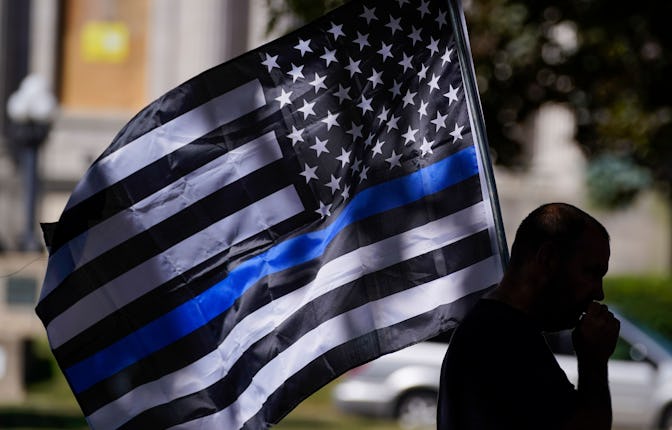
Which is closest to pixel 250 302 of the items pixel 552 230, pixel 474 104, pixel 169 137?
pixel 169 137

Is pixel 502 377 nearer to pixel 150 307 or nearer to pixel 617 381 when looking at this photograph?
pixel 150 307

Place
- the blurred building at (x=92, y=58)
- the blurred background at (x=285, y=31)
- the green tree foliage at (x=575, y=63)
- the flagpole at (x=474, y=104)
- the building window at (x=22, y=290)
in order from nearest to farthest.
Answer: the flagpole at (x=474, y=104)
the green tree foliage at (x=575, y=63)
the blurred background at (x=285, y=31)
the building window at (x=22, y=290)
the blurred building at (x=92, y=58)

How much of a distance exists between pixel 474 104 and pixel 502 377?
4.97 feet

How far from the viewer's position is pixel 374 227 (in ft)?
15.3

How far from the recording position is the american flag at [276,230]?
4.51 metres

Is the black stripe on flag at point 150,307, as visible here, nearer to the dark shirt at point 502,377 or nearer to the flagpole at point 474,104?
the flagpole at point 474,104

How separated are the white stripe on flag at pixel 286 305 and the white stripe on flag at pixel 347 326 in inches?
3.8

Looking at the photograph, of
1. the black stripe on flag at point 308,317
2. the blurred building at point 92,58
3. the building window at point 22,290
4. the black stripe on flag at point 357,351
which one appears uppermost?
the black stripe on flag at point 308,317

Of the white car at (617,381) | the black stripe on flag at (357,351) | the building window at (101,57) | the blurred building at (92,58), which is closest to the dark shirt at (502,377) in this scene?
the black stripe on flag at (357,351)

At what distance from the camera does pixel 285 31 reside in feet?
36.2

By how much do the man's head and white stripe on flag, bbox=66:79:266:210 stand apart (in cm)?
140

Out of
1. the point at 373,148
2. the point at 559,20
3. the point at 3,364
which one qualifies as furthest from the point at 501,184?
the point at 373,148

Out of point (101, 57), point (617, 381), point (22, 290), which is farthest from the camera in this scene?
point (101, 57)

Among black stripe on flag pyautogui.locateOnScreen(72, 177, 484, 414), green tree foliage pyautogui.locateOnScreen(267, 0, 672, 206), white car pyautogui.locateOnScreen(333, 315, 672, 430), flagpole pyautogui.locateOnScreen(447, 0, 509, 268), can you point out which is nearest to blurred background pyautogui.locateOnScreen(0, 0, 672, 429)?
green tree foliage pyautogui.locateOnScreen(267, 0, 672, 206)
